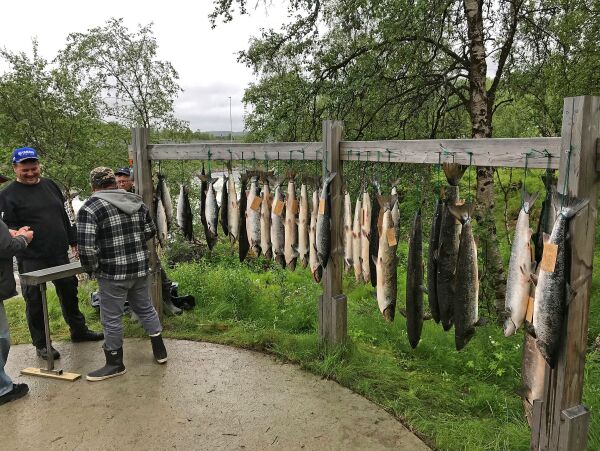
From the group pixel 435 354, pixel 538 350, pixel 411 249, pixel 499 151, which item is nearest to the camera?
pixel 538 350

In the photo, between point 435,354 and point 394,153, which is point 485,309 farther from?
point 394,153

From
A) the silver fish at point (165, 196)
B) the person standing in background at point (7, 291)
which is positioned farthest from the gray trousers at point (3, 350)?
the silver fish at point (165, 196)

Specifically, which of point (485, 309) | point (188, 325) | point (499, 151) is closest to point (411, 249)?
point (499, 151)

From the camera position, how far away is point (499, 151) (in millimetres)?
2873

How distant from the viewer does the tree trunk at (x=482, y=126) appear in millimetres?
6361

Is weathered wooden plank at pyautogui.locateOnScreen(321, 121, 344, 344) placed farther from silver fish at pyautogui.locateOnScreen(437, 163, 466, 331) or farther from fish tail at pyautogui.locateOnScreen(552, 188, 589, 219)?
fish tail at pyautogui.locateOnScreen(552, 188, 589, 219)

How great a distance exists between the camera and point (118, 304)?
4.43m

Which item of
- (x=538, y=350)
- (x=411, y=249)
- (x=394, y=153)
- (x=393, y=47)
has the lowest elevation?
(x=538, y=350)

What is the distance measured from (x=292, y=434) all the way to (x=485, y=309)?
15.0 ft

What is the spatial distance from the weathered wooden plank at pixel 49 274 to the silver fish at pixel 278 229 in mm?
1988

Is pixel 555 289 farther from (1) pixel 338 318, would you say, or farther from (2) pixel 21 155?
(2) pixel 21 155

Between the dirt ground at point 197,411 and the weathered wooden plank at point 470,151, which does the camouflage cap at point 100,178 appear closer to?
the dirt ground at point 197,411

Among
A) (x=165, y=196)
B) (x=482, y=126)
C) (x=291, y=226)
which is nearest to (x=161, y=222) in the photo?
(x=165, y=196)

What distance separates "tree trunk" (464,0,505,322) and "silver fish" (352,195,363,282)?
3.04 metres
